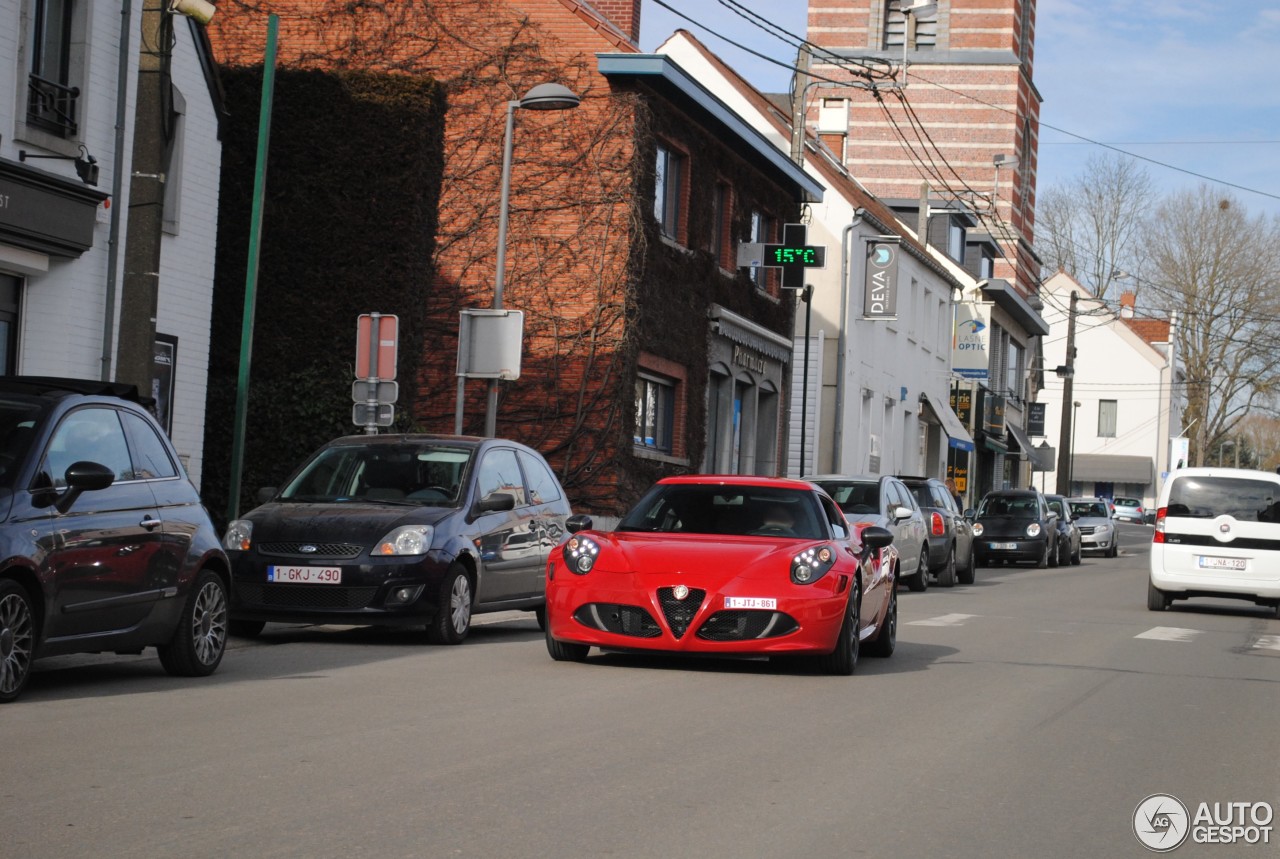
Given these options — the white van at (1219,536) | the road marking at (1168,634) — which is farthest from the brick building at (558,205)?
the road marking at (1168,634)

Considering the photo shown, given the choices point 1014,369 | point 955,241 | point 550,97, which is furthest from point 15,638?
point 1014,369

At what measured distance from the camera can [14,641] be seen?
9047 mm

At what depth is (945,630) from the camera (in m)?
17.6

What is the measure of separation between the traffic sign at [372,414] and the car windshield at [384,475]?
278 centimetres

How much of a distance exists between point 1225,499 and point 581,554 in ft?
42.1

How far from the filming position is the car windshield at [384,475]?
14.3m

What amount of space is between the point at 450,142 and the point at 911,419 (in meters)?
24.5

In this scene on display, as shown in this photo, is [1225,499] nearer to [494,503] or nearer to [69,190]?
[494,503]

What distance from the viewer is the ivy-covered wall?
83.3 ft

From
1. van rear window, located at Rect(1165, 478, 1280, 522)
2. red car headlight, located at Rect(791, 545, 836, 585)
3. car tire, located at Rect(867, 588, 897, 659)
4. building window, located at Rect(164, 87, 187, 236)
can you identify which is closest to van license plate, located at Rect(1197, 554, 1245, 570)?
van rear window, located at Rect(1165, 478, 1280, 522)

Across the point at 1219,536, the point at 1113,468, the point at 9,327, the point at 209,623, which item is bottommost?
the point at 209,623

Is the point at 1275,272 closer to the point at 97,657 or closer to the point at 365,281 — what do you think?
the point at 365,281

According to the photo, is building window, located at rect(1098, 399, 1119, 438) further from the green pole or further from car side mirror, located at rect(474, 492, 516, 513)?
car side mirror, located at rect(474, 492, 516, 513)

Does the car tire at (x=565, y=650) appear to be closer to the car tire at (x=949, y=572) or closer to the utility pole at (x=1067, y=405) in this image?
the car tire at (x=949, y=572)
